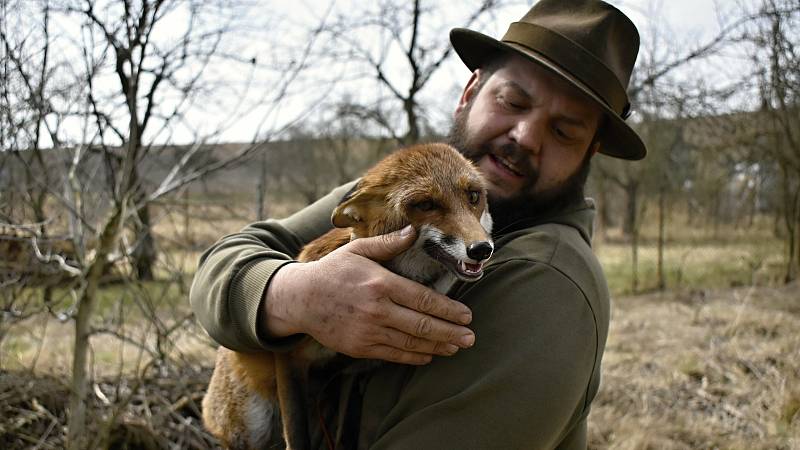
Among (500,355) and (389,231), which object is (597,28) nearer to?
(389,231)

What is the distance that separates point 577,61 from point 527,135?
0.37m

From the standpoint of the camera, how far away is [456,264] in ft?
5.66

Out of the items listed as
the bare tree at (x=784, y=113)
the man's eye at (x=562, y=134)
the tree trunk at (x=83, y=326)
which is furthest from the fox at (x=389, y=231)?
the bare tree at (x=784, y=113)

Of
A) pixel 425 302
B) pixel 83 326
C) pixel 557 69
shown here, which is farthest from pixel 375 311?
pixel 83 326

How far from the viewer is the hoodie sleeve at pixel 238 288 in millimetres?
1977

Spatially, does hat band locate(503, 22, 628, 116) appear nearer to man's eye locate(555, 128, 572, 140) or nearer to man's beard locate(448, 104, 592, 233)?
man's eye locate(555, 128, 572, 140)

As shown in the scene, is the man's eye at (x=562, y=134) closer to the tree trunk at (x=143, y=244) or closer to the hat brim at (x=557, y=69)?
the hat brim at (x=557, y=69)

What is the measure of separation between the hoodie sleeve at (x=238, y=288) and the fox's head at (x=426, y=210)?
1.22 ft

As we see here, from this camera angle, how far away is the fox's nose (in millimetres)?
1658

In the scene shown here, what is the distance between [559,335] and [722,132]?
1321 centimetres

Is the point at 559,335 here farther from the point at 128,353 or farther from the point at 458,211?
the point at 128,353

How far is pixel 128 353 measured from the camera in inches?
317

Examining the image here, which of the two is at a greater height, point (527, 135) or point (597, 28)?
point (597, 28)

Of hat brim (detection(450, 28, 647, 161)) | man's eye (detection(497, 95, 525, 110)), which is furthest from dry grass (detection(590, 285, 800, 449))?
man's eye (detection(497, 95, 525, 110))
